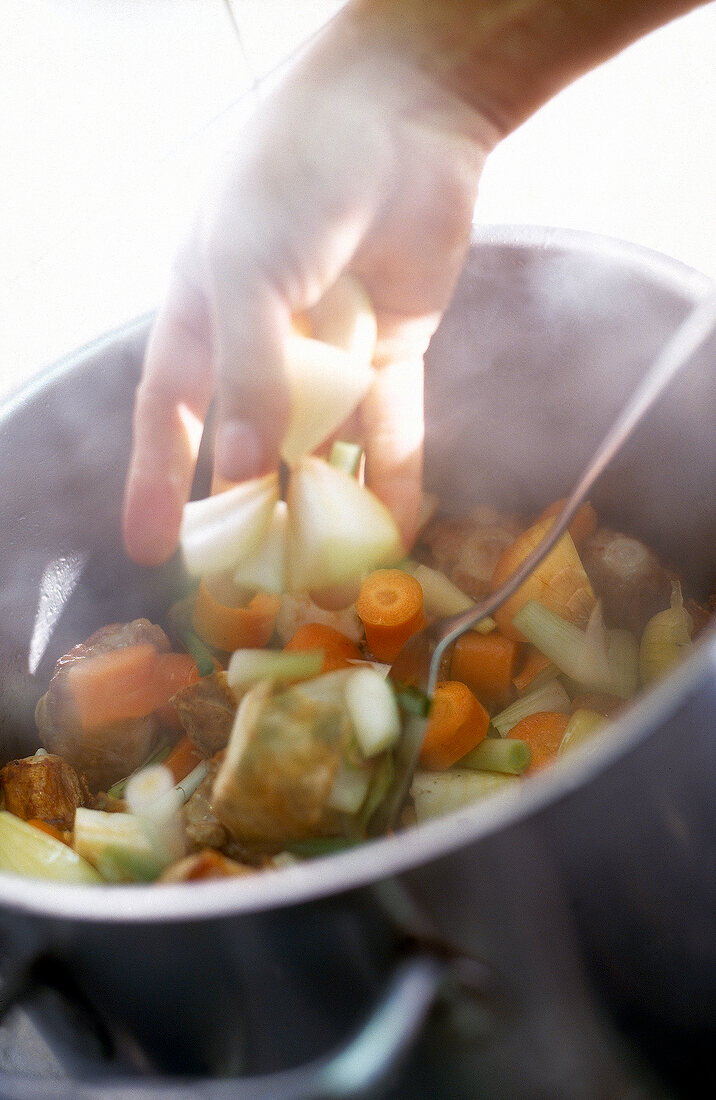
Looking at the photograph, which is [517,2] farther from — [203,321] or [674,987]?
[674,987]

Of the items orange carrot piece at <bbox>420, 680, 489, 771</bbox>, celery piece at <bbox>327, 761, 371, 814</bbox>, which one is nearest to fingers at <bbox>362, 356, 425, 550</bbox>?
orange carrot piece at <bbox>420, 680, 489, 771</bbox>

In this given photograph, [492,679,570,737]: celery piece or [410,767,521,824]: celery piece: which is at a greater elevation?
[410,767,521,824]: celery piece

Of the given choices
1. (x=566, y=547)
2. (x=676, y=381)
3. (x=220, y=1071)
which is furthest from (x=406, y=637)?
(x=220, y=1071)

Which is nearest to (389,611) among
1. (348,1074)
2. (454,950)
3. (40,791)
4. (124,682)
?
(124,682)

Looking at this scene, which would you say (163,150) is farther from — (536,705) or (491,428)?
(536,705)

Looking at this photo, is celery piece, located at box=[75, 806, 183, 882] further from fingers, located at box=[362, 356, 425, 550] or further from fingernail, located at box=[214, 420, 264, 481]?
fingers, located at box=[362, 356, 425, 550]

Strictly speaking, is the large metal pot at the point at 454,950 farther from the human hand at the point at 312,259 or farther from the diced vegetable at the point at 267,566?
the diced vegetable at the point at 267,566
